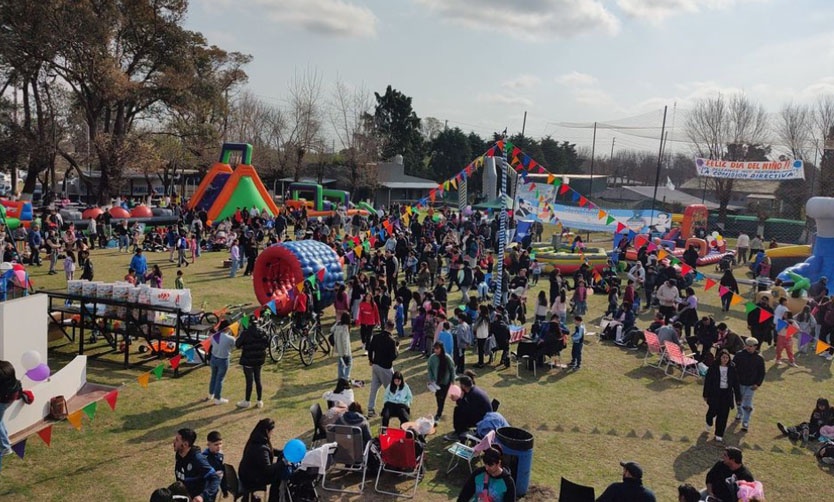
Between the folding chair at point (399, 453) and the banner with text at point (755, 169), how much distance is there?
110 feet

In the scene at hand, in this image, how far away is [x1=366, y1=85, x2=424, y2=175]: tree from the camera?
59.5 m

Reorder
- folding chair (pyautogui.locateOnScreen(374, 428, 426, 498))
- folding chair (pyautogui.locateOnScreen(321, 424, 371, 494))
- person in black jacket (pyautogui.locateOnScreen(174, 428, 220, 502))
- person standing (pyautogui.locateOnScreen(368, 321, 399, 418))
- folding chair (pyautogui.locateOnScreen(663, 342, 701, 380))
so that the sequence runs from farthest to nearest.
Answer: folding chair (pyautogui.locateOnScreen(663, 342, 701, 380))
person standing (pyautogui.locateOnScreen(368, 321, 399, 418))
folding chair (pyautogui.locateOnScreen(374, 428, 426, 498))
folding chair (pyautogui.locateOnScreen(321, 424, 371, 494))
person in black jacket (pyautogui.locateOnScreen(174, 428, 220, 502))

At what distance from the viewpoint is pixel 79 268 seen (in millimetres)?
20016

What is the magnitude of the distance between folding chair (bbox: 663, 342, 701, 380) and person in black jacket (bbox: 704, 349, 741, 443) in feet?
9.01

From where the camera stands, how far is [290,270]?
49.0 feet

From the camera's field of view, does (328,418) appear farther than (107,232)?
No

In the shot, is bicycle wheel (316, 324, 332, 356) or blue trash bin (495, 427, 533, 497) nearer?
blue trash bin (495, 427, 533, 497)

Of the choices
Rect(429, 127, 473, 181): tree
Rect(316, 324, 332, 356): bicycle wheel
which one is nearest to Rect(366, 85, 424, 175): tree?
Rect(429, 127, 473, 181): tree

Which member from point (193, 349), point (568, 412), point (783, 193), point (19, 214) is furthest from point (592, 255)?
point (783, 193)

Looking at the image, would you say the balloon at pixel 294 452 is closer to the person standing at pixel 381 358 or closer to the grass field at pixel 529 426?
the grass field at pixel 529 426

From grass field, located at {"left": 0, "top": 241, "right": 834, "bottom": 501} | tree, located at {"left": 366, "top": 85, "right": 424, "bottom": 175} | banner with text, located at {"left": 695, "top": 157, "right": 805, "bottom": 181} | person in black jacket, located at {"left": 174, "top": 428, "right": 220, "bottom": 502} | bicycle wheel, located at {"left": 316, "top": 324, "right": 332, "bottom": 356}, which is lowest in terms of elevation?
grass field, located at {"left": 0, "top": 241, "right": 834, "bottom": 501}

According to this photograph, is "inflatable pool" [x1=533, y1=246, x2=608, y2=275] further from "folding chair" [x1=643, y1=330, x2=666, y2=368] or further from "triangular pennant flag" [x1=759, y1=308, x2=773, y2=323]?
"folding chair" [x1=643, y1=330, x2=666, y2=368]

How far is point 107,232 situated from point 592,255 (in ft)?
64.6

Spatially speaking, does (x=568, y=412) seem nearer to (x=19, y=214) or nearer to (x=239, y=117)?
(x=19, y=214)
